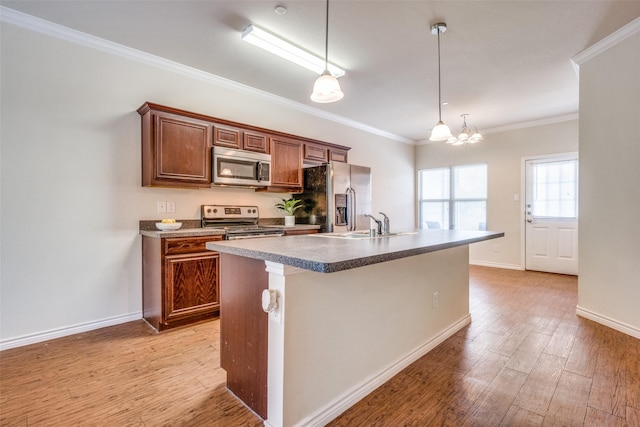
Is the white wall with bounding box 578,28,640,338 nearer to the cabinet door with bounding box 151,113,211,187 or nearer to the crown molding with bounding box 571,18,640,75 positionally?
the crown molding with bounding box 571,18,640,75

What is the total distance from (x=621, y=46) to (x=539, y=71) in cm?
73

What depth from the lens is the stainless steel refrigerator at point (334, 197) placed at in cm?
399

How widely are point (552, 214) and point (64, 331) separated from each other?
21.4ft

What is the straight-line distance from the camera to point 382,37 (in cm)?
271

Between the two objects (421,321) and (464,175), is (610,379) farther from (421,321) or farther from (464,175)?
(464,175)

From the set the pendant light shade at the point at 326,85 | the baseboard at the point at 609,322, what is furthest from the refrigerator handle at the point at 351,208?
the baseboard at the point at 609,322

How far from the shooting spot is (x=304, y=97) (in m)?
4.12

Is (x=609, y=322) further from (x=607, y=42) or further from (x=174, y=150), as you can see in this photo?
(x=174, y=150)

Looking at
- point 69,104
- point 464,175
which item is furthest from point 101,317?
point 464,175

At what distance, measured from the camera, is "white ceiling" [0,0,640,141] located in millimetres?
2324

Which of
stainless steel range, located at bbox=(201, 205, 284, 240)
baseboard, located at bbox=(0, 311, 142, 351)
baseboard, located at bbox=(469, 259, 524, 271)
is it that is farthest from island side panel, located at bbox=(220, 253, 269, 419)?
baseboard, located at bbox=(469, 259, 524, 271)

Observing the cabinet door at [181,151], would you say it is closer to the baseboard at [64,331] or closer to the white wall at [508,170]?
the baseboard at [64,331]

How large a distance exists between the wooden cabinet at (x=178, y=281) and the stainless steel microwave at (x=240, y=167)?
2.28 feet

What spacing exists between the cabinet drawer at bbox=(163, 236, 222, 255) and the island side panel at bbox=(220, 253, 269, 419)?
3.55 feet
